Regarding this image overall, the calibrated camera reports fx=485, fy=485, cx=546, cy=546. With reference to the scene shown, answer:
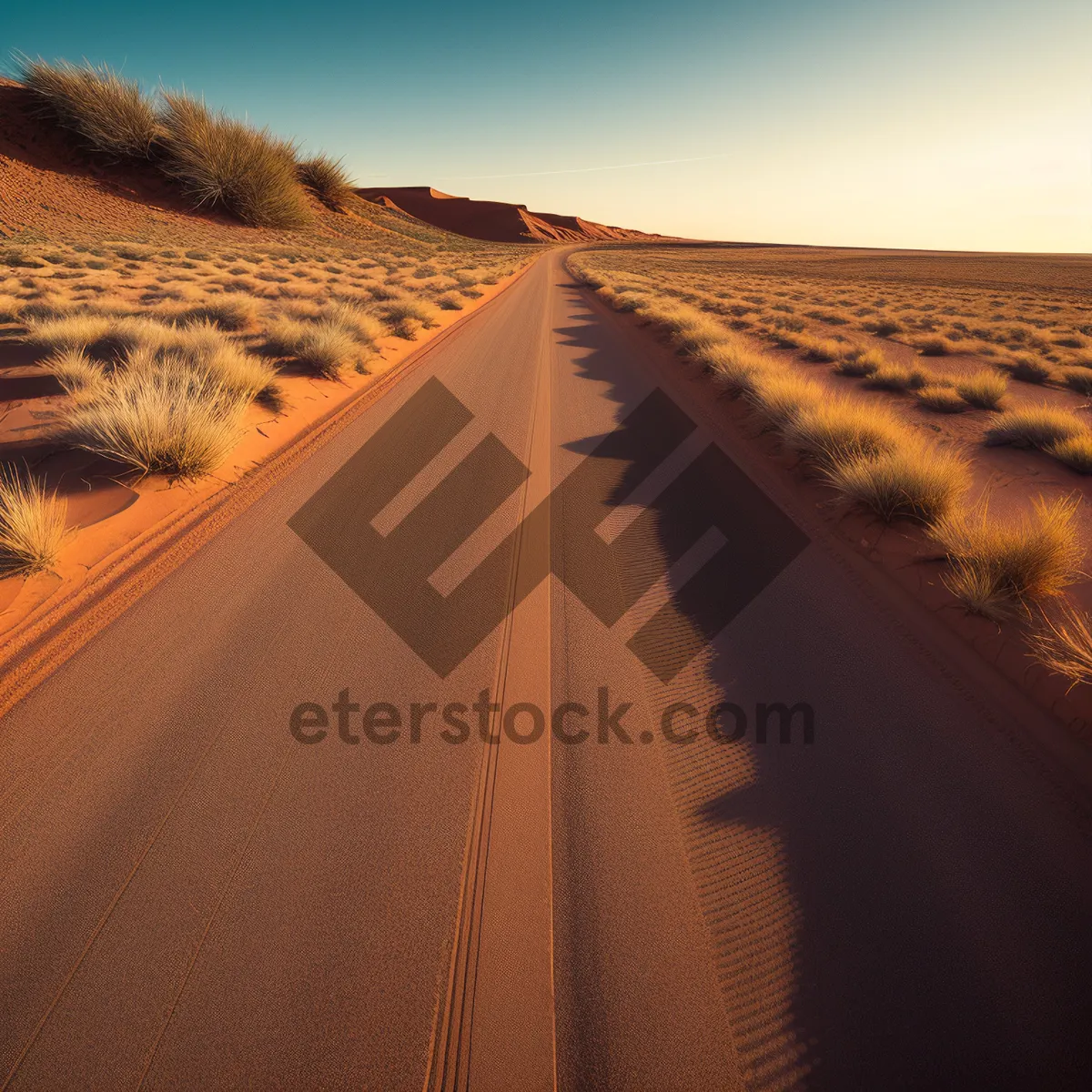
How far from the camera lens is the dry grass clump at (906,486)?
13.6 ft

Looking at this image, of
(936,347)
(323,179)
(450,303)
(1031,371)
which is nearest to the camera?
(1031,371)

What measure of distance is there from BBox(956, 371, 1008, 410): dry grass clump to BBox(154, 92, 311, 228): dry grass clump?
1281 inches

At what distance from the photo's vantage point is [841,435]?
17.5 ft

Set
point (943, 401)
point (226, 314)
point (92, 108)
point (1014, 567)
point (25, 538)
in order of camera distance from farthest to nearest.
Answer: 1. point (92, 108)
2. point (226, 314)
3. point (943, 401)
4. point (1014, 567)
5. point (25, 538)

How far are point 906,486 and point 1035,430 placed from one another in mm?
3613

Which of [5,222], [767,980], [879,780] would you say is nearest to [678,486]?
[879,780]

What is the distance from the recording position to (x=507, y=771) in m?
2.33

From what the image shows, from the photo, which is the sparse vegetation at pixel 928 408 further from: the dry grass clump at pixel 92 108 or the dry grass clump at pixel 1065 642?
the dry grass clump at pixel 92 108

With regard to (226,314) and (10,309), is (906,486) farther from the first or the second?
(10,309)

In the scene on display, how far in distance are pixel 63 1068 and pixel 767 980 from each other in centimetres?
225

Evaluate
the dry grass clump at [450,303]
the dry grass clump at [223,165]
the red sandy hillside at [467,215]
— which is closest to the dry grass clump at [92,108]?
the dry grass clump at [223,165]

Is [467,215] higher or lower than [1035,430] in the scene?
higher

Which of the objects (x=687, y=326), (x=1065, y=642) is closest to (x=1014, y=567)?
(x=1065, y=642)

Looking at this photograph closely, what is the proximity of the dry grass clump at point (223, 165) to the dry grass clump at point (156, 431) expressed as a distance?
28678 mm
